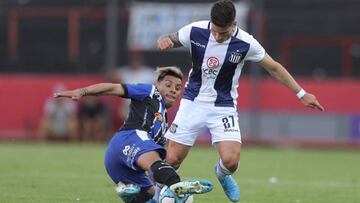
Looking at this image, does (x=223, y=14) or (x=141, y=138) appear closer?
(x=141, y=138)

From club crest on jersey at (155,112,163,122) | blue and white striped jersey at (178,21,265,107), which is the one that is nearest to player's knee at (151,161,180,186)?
club crest on jersey at (155,112,163,122)

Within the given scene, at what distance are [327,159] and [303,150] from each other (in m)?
3.67

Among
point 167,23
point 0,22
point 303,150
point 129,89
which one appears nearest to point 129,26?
point 167,23

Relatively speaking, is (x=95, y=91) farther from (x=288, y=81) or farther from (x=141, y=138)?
(x=288, y=81)

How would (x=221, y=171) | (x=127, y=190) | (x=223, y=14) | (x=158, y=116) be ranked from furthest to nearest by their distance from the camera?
(x=221, y=171) → (x=158, y=116) → (x=223, y=14) → (x=127, y=190)

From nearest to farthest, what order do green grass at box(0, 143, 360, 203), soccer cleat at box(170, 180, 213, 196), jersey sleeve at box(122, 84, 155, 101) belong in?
soccer cleat at box(170, 180, 213, 196)
jersey sleeve at box(122, 84, 155, 101)
green grass at box(0, 143, 360, 203)

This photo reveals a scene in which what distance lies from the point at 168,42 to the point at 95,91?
1179 millimetres

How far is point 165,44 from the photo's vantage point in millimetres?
10094

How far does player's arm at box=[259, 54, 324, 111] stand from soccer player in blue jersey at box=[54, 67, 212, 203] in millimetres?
1000

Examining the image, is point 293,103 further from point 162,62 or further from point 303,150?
point 162,62

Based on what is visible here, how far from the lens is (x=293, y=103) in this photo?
81.7 ft

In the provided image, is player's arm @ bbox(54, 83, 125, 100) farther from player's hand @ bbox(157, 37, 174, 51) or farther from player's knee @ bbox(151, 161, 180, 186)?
player's knee @ bbox(151, 161, 180, 186)

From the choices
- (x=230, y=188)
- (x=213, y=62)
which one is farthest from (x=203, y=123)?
(x=230, y=188)

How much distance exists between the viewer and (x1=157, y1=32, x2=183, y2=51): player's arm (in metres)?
10.1
